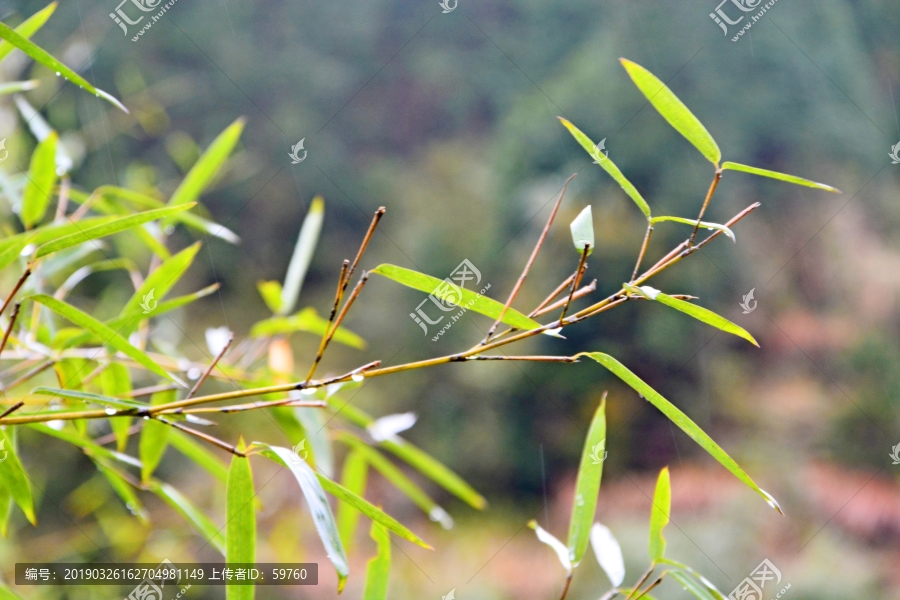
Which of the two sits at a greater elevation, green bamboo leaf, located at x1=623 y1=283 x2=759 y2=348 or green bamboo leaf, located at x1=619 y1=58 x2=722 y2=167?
green bamboo leaf, located at x1=619 y1=58 x2=722 y2=167

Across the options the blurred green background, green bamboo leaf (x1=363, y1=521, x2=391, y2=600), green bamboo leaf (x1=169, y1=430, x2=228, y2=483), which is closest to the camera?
green bamboo leaf (x1=363, y1=521, x2=391, y2=600)

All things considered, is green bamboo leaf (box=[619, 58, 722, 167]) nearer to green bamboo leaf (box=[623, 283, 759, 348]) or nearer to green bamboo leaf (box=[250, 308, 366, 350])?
green bamboo leaf (box=[623, 283, 759, 348])

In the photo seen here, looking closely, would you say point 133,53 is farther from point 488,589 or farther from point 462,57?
point 488,589

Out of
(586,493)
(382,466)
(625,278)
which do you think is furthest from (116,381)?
(625,278)

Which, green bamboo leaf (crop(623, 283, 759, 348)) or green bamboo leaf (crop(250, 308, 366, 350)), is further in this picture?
green bamboo leaf (crop(250, 308, 366, 350))

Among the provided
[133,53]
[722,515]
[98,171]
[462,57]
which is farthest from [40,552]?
[462,57]

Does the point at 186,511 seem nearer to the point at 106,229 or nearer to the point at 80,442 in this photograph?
the point at 80,442

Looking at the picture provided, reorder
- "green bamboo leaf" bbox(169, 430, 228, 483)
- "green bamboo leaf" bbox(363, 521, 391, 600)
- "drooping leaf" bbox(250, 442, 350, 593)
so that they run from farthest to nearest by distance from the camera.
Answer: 1. "green bamboo leaf" bbox(169, 430, 228, 483)
2. "green bamboo leaf" bbox(363, 521, 391, 600)
3. "drooping leaf" bbox(250, 442, 350, 593)

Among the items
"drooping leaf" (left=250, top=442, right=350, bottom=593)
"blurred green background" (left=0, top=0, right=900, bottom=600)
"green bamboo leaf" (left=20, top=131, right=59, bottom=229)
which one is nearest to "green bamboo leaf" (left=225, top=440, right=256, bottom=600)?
"drooping leaf" (left=250, top=442, right=350, bottom=593)
